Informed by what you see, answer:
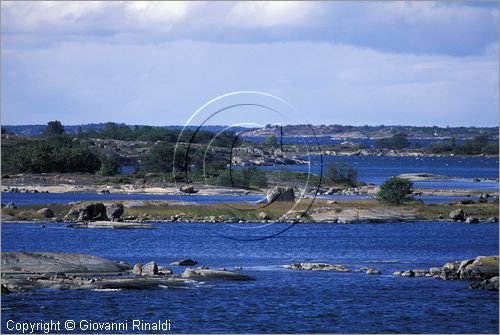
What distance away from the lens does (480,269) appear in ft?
189

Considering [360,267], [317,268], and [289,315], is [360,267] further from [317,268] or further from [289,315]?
[289,315]

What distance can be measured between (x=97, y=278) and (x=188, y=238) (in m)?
31.8

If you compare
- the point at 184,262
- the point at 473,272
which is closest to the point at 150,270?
the point at 184,262

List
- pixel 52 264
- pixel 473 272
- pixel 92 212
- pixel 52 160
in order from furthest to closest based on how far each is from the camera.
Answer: pixel 52 160 < pixel 92 212 < pixel 473 272 < pixel 52 264

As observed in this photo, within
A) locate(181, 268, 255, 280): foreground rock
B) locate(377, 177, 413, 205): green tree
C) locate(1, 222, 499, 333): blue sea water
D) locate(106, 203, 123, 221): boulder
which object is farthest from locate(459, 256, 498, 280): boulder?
locate(377, 177, 413, 205): green tree

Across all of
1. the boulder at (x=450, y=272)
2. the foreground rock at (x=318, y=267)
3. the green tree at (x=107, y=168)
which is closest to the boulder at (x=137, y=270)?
the foreground rock at (x=318, y=267)

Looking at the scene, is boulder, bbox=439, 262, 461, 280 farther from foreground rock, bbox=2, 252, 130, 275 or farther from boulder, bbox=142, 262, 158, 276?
foreground rock, bbox=2, 252, 130, 275

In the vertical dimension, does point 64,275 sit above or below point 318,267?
above

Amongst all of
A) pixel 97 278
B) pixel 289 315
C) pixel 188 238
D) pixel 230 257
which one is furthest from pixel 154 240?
pixel 289 315

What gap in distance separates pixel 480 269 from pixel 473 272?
0.61 m

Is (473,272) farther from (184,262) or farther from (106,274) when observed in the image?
(106,274)

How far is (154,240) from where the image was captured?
83312mm

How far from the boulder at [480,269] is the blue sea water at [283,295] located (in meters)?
1.15

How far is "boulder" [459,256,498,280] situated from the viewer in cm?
5669
